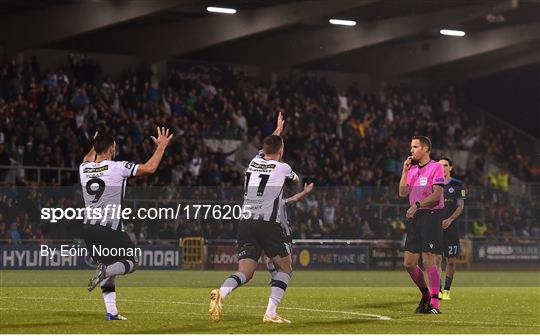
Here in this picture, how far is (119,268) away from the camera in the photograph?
1380cm

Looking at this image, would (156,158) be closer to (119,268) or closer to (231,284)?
(119,268)

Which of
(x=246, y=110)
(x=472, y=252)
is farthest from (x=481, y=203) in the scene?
(x=246, y=110)

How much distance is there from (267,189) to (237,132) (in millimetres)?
27245

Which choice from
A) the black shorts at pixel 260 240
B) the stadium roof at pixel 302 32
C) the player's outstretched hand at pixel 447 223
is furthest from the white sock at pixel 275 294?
the stadium roof at pixel 302 32

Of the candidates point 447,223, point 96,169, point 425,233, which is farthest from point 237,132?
point 96,169

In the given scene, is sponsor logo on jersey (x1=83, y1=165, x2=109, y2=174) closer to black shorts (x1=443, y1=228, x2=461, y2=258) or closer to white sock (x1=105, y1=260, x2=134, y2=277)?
white sock (x1=105, y1=260, x2=134, y2=277)

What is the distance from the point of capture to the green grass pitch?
523 inches

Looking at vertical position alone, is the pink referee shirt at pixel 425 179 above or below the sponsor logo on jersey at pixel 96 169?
below

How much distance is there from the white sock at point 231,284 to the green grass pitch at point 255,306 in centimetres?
40

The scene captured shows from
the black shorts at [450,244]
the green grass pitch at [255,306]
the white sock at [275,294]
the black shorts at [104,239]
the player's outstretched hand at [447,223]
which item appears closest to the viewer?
the green grass pitch at [255,306]

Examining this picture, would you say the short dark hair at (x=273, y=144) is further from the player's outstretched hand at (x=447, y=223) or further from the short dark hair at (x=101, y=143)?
the player's outstretched hand at (x=447, y=223)

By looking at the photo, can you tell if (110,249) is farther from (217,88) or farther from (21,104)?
(217,88)

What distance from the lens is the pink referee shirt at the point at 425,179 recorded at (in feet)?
53.2

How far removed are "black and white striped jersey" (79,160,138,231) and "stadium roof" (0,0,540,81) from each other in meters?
23.6
